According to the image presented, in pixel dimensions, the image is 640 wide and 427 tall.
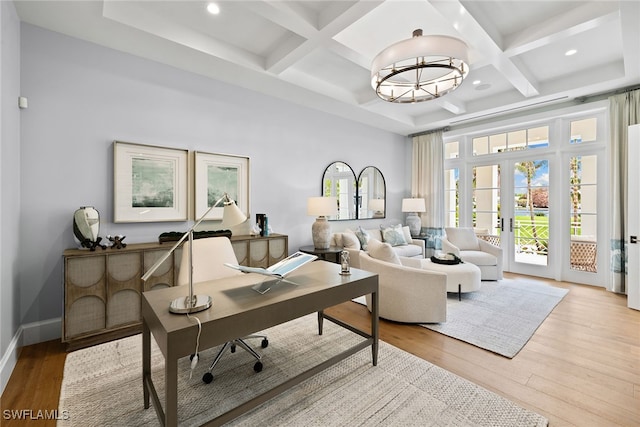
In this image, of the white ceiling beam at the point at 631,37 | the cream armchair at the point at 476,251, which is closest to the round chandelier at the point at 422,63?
the white ceiling beam at the point at 631,37

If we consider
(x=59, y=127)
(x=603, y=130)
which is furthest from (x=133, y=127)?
(x=603, y=130)

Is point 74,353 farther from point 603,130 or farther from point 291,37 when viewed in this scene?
point 603,130

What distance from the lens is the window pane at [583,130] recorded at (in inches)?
169

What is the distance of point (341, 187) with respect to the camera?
5004 mm

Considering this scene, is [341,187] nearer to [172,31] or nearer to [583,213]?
[172,31]

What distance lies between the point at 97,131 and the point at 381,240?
4.36 meters

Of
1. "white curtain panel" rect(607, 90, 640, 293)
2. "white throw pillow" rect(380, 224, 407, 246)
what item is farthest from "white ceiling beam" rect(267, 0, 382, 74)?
"white curtain panel" rect(607, 90, 640, 293)

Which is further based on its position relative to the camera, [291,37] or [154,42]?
[291,37]

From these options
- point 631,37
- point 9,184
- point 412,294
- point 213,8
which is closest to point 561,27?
point 631,37

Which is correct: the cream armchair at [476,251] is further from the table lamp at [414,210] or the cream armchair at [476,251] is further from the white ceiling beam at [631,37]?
the white ceiling beam at [631,37]

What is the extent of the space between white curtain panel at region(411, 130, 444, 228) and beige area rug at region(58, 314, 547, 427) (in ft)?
13.2

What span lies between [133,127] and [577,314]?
5286 millimetres

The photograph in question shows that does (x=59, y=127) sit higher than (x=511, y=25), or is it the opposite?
(x=511, y=25)

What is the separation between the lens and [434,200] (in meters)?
5.81
